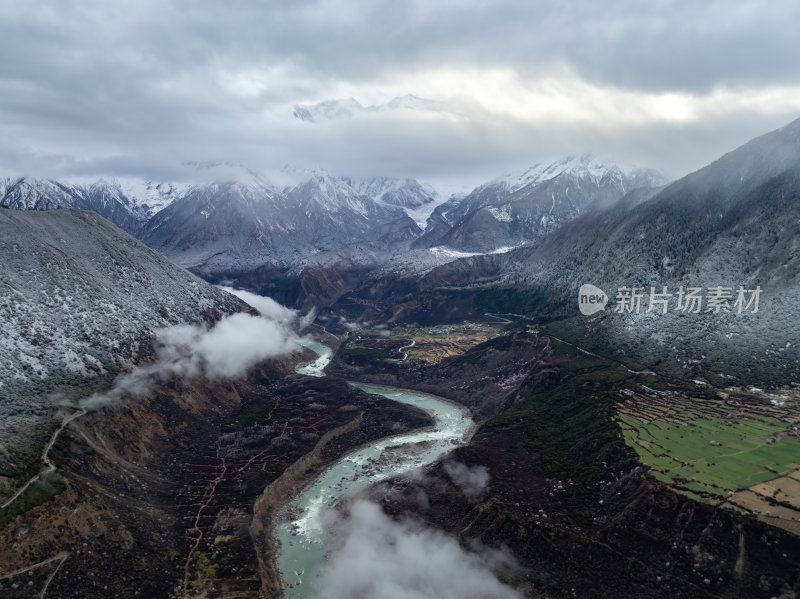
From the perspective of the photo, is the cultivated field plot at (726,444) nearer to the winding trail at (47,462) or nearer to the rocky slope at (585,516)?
the rocky slope at (585,516)

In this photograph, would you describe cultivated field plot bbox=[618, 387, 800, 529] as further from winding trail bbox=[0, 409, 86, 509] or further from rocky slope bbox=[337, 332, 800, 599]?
winding trail bbox=[0, 409, 86, 509]

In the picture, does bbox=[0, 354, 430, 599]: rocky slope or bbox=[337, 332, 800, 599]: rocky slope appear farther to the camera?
bbox=[0, 354, 430, 599]: rocky slope

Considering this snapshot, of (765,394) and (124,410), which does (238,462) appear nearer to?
(124,410)

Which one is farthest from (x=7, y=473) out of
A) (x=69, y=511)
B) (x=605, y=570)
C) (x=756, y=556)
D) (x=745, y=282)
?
(x=745, y=282)

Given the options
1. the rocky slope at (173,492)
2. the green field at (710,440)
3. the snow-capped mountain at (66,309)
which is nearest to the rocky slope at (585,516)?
the green field at (710,440)

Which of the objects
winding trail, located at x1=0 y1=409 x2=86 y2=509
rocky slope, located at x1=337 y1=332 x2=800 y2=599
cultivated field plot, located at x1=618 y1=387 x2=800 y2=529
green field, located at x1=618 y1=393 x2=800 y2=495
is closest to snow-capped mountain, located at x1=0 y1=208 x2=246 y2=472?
winding trail, located at x1=0 y1=409 x2=86 y2=509

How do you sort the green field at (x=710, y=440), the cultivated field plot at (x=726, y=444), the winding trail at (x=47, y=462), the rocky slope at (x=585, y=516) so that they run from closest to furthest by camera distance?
the rocky slope at (x=585, y=516)
the winding trail at (x=47, y=462)
the cultivated field plot at (x=726, y=444)
the green field at (x=710, y=440)

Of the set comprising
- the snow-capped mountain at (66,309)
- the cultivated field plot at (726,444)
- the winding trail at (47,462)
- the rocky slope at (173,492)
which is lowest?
the rocky slope at (173,492)

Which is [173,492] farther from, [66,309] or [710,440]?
[710,440]

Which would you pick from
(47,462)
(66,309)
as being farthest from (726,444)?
(66,309)
